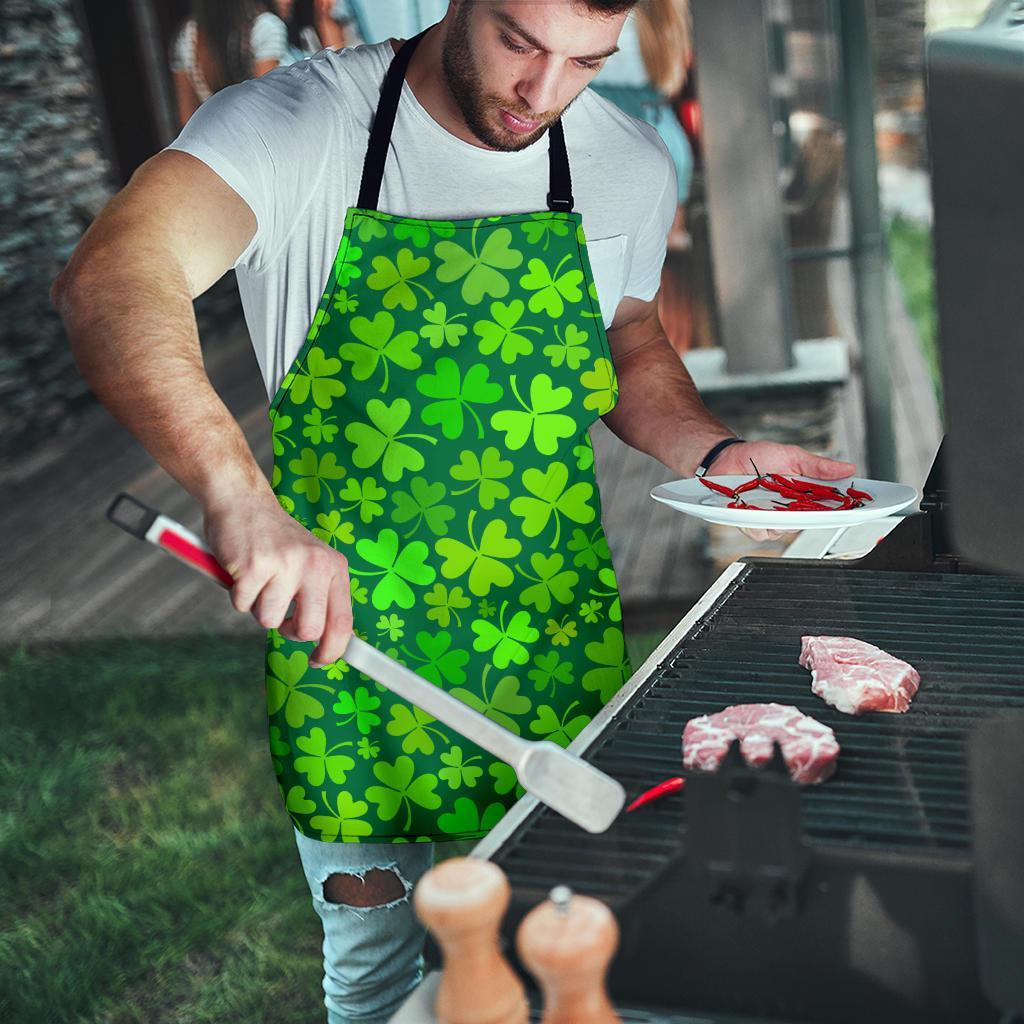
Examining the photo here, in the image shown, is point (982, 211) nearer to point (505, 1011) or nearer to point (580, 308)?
point (505, 1011)

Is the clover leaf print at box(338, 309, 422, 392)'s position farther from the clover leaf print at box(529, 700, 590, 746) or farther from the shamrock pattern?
the clover leaf print at box(529, 700, 590, 746)

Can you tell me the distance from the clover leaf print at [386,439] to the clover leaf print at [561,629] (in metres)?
0.31

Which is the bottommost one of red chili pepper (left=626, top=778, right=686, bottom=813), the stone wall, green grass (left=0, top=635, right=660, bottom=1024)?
green grass (left=0, top=635, right=660, bottom=1024)

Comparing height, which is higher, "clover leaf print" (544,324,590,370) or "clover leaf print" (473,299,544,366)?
"clover leaf print" (473,299,544,366)

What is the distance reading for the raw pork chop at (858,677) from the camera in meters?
1.38

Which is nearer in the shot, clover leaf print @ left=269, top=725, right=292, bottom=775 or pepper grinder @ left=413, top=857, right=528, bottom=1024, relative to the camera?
pepper grinder @ left=413, top=857, right=528, bottom=1024

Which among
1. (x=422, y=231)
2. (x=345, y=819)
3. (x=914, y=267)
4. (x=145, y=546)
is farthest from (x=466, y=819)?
(x=914, y=267)

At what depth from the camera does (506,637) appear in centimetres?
191

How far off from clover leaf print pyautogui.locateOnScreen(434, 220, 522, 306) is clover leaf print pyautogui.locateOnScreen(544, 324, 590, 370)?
0.34ft

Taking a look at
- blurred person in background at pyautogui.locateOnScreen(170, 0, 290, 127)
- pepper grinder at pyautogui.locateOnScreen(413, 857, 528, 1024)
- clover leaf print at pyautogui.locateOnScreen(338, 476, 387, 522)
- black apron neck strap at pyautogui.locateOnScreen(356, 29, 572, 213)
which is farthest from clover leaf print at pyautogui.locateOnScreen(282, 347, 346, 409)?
blurred person in background at pyautogui.locateOnScreen(170, 0, 290, 127)

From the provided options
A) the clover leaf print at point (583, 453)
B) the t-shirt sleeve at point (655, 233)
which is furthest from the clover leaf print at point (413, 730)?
the t-shirt sleeve at point (655, 233)

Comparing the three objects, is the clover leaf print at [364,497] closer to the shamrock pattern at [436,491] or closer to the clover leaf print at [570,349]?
the shamrock pattern at [436,491]

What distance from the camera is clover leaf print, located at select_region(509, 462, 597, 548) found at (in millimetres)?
1891

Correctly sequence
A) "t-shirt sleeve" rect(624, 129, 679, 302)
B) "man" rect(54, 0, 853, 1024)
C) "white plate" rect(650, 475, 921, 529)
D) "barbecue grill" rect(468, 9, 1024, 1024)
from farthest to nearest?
"t-shirt sleeve" rect(624, 129, 679, 302) → "man" rect(54, 0, 853, 1024) → "white plate" rect(650, 475, 921, 529) → "barbecue grill" rect(468, 9, 1024, 1024)
